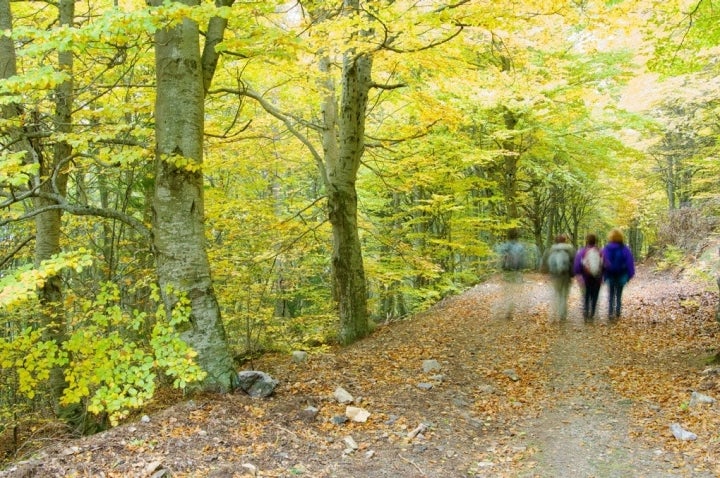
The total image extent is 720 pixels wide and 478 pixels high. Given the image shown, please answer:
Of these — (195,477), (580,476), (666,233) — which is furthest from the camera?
(666,233)

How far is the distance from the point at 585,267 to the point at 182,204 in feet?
25.6

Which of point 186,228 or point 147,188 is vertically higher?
point 147,188

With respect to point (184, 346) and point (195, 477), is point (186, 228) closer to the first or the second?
point (184, 346)

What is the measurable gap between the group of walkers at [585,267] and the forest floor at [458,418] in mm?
902

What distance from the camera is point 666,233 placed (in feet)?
64.7

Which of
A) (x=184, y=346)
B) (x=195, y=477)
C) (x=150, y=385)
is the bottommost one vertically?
(x=195, y=477)

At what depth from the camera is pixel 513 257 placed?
32.1 feet

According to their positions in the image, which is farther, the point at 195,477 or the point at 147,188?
the point at 147,188

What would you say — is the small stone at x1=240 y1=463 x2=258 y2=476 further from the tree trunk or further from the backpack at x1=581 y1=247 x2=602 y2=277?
the backpack at x1=581 y1=247 x2=602 y2=277

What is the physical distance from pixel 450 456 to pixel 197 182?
431 centimetres

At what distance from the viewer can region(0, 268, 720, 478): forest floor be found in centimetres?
430

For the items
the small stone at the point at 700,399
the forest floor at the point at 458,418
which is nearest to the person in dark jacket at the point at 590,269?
the forest floor at the point at 458,418

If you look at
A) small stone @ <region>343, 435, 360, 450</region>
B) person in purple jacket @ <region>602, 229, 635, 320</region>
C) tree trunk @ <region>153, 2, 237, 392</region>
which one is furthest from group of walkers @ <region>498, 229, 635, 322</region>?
tree trunk @ <region>153, 2, 237, 392</region>

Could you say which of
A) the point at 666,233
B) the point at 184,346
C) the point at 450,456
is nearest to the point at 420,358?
the point at 450,456
